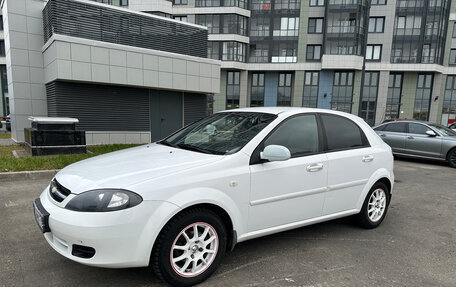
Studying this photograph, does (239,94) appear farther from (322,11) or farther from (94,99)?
(94,99)

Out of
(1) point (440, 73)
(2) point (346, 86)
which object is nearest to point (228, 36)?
(2) point (346, 86)

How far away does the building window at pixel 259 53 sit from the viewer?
37281mm

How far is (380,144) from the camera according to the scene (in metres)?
4.11

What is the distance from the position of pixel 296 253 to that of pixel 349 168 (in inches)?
47.1

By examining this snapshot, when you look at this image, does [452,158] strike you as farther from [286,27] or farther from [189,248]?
[286,27]

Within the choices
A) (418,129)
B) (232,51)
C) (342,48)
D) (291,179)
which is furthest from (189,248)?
(342,48)

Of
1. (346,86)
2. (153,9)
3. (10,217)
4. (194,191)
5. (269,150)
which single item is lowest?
(10,217)

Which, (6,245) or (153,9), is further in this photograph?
(153,9)

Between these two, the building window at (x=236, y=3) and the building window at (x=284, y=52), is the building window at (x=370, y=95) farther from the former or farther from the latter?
the building window at (x=236, y=3)

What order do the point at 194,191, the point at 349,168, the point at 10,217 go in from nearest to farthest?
the point at 194,191 → the point at 349,168 → the point at 10,217

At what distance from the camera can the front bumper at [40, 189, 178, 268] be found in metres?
2.21

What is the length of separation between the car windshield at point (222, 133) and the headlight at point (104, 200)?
96 cm

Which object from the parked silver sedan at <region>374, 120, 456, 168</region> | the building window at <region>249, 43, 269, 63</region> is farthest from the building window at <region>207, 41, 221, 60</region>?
the parked silver sedan at <region>374, 120, 456, 168</region>

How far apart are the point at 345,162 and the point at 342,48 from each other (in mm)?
34729
